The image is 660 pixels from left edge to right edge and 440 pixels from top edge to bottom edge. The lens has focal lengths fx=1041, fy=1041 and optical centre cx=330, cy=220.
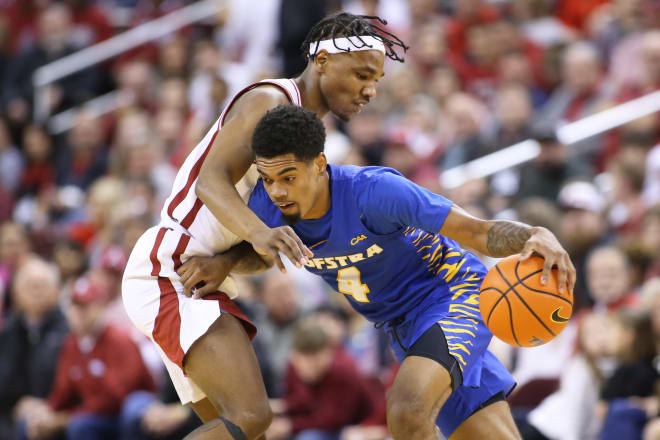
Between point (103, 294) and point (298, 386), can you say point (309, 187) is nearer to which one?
point (298, 386)

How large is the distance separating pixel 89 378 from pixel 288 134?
4.45 metres

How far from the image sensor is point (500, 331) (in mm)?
4363

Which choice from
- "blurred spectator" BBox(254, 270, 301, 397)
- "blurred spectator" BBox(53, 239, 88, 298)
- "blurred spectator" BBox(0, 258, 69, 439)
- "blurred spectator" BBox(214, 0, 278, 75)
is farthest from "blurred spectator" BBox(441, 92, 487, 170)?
"blurred spectator" BBox(0, 258, 69, 439)

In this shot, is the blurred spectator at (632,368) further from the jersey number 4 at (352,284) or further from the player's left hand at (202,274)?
the player's left hand at (202,274)

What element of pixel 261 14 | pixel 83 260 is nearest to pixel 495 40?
pixel 261 14

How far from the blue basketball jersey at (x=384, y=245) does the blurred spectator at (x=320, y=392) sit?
93.8 inches

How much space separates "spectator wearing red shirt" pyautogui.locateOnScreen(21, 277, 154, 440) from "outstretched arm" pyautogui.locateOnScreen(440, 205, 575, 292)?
14.3ft

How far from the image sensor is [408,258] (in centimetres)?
471

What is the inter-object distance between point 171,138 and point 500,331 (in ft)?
23.2

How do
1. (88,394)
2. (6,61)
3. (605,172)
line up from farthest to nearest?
(6,61), (605,172), (88,394)

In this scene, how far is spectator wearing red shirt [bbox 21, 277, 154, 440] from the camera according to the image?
26.1ft

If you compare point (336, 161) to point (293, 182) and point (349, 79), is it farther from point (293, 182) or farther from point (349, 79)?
point (293, 182)

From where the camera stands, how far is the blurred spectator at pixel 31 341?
8.60 meters

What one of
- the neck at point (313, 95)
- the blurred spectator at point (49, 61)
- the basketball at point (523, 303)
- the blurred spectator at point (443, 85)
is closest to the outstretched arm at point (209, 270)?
the neck at point (313, 95)
